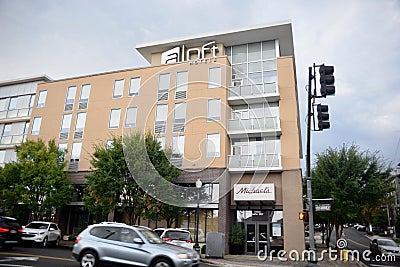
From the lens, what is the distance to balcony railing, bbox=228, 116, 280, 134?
2387cm

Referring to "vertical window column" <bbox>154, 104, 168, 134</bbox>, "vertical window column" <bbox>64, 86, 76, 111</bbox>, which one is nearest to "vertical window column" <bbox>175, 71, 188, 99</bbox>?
"vertical window column" <bbox>154, 104, 168, 134</bbox>

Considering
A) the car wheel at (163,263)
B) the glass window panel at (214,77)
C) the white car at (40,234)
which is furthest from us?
the glass window panel at (214,77)

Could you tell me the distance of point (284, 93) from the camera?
81.4 ft

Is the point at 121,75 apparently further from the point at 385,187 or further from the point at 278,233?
the point at 385,187

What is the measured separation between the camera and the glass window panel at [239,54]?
27914mm

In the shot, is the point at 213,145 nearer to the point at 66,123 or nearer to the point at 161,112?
the point at 161,112

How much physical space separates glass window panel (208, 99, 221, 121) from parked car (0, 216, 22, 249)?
14.4 meters

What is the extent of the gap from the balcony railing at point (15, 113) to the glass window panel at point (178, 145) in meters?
17.9

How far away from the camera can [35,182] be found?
2383 centimetres

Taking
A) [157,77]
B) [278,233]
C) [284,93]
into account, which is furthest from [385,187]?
[157,77]

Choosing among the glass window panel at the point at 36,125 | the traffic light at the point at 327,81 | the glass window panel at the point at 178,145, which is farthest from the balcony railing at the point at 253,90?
the glass window panel at the point at 36,125

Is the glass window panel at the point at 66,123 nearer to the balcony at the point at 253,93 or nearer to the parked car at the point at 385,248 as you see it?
the balcony at the point at 253,93

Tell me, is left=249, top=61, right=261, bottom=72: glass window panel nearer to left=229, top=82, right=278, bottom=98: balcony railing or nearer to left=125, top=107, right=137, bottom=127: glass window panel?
left=229, top=82, right=278, bottom=98: balcony railing

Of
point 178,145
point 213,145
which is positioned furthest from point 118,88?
point 213,145
